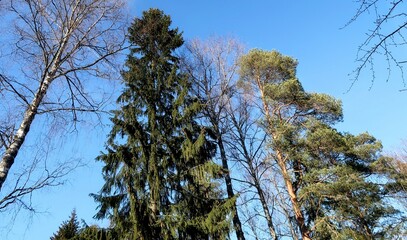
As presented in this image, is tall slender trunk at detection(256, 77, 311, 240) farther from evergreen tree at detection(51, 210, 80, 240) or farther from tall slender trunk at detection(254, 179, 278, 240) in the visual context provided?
evergreen tree at detection(51, 210, 80, 240)

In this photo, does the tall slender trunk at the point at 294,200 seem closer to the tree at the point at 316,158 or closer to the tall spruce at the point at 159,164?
the tree at the point at 316,158

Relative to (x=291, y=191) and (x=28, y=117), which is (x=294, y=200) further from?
(x=28, y=117)

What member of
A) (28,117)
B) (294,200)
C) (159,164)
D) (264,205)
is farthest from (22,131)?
(294,200)

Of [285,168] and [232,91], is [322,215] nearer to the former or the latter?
[285,168]

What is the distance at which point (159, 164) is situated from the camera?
29.7ft

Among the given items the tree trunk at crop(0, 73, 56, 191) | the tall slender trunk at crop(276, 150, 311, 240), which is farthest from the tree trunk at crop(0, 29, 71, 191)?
the tall slender trunk at crop(276, 150, 311, 240)

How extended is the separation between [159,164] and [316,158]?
6938 millimetres

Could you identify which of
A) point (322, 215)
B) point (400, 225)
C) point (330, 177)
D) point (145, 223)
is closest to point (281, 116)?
point (330, 177)

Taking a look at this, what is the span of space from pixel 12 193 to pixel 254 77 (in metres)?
11.3

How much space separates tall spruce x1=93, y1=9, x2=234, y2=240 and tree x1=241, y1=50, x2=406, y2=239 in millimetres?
3182

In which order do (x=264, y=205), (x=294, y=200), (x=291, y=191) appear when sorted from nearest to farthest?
(x=264, y=205) → (x=294, y=200) → (x=291, y=191)

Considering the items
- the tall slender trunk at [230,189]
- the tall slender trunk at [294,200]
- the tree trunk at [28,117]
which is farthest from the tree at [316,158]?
the tree trunk at [28,117]

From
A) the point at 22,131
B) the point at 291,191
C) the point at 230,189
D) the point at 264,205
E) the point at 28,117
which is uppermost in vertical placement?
the point at 291,191

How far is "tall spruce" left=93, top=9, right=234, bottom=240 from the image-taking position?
25.6 ft
